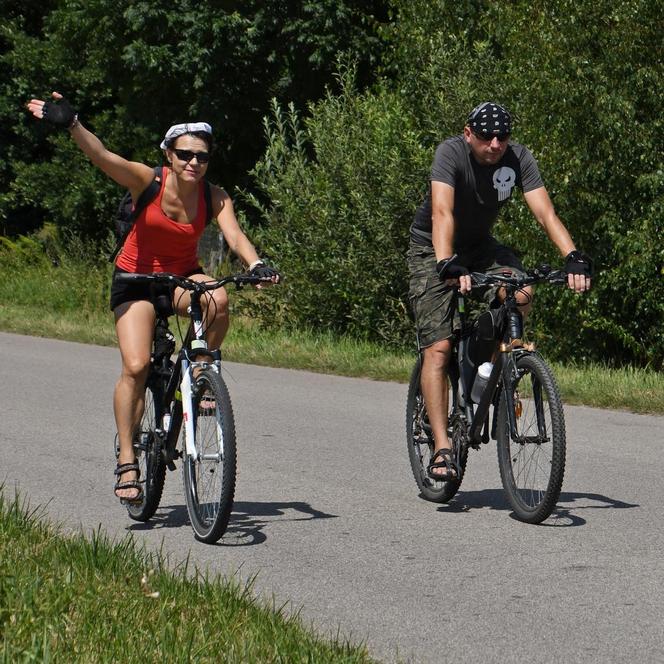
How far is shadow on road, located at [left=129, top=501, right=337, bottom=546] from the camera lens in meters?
6.66

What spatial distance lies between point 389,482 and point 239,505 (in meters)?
1.01

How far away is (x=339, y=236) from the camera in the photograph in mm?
17594

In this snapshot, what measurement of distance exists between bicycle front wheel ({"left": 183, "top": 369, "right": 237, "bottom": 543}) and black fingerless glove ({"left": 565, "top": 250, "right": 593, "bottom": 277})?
62.8 inches

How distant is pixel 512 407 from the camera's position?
696 centimetres

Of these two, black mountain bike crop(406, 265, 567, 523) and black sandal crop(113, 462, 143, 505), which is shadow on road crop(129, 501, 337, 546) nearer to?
black sandal crop(113, 462, 143, 505)

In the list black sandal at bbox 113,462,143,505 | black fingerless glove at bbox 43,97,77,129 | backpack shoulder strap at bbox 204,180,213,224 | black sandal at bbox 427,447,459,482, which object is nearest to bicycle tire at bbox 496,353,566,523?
black sandal at bbox 427,447,459,482

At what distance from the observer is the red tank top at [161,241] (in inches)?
268

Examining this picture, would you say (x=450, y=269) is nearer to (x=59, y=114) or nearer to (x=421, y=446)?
(x=421, y=446)

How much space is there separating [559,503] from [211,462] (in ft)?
6.47

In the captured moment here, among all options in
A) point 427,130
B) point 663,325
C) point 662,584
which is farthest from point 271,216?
point 662,584

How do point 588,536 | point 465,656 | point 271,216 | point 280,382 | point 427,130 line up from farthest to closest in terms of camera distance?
point 271,216 < point 427,130 < point 280,382 < point 588,536 < point 465,656

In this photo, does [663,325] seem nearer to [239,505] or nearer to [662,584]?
[239,505]

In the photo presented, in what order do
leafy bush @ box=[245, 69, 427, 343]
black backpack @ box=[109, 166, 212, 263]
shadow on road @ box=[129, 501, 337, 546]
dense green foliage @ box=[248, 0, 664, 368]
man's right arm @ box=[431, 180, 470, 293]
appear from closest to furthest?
shadow on road @ box=[129, 501, 337, 546] → black backpack @ box=[109, 166, 212, 263] → man's right arm @ box=[431, 180, 470, 293] → dense green foliage @ box=[248, 0, 664, 368] → leafy bush @ box=[245, 69, 427, 343]

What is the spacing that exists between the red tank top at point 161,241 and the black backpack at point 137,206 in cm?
2
